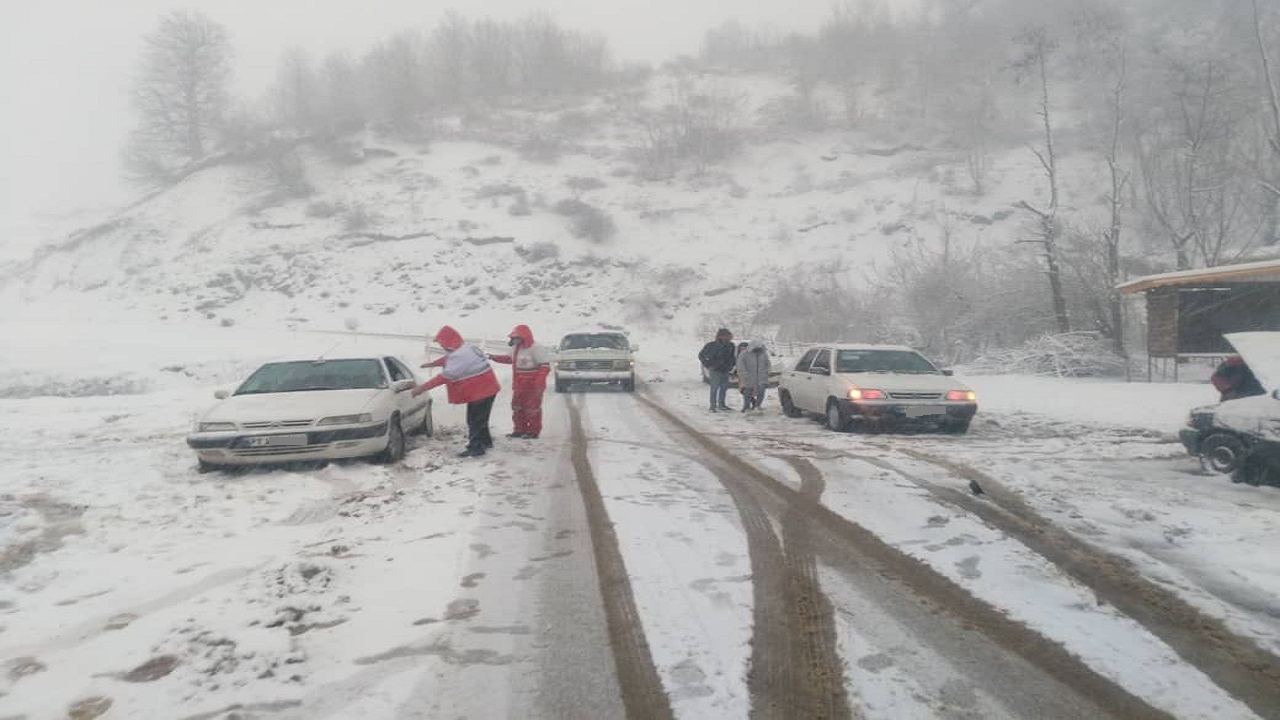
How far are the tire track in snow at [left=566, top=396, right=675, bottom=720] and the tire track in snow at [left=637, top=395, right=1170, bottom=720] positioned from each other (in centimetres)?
133

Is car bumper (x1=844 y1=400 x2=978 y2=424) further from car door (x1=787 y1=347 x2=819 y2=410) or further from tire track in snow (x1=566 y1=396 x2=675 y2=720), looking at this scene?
tire track in snow (x1=566 y1=396 x2=675 y2=720)

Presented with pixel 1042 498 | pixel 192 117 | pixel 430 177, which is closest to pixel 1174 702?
pixel 1042 498

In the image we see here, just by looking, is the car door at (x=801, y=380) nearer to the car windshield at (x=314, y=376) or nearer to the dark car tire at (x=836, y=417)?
the dark car tire at (x=836, y=417)

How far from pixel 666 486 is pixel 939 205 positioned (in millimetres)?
41892

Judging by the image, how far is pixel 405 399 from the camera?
31.0 feet

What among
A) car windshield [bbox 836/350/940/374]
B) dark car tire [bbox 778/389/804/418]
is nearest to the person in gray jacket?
dark car tire [bbox 778/389/804/418]

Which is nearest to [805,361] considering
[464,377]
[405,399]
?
[464,377]

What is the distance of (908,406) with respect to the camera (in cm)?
1078

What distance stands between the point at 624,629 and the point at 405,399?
630 centimetres

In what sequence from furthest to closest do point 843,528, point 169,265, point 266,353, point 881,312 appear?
point 169,265
point 881,312
point 266,353
point 843,528

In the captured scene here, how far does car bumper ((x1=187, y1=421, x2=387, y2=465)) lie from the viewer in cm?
777

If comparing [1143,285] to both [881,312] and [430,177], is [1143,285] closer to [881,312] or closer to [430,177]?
[881,312]

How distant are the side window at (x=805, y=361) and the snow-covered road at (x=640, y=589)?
4585mm

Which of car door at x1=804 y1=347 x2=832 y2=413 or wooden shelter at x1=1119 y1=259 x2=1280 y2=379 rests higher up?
wooden shelter at x1=1119 y1=259 x2=1280 y2=379
